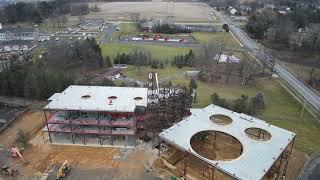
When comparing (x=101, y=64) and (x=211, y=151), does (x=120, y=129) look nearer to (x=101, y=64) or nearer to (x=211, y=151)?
(x=211, y=151)

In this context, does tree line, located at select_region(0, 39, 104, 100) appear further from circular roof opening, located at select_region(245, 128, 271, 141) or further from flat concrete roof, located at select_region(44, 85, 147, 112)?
circular roof opening, located at select_region(245, 128, 271, 141)

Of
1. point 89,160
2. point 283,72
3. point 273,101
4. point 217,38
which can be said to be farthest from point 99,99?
point 217,38

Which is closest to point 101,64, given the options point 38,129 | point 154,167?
point 38,129

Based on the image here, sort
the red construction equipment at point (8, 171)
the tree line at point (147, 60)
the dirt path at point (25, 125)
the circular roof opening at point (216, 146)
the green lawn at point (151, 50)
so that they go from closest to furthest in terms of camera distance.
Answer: the red construction equipment at point (8, 171) < the circular roof opening at point (216, 146) < the dirt path at point (25, 125) < the tree line at point (147, 60) < the green lawn at point (151, 50)

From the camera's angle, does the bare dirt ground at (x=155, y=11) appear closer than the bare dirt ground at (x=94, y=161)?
No

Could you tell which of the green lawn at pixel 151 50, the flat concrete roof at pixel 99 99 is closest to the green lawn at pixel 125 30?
the green lawn at pixel 151 50

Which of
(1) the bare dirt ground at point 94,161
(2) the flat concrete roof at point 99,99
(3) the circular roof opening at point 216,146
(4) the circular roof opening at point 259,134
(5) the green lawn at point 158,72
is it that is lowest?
(1) the bare dirt ground at point 94,161

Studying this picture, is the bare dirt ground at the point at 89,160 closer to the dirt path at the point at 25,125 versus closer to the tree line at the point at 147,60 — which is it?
the dirt path at the point at 25,125
